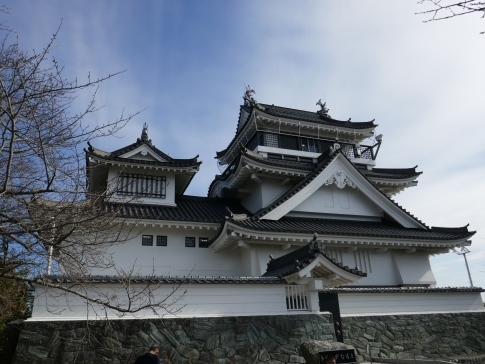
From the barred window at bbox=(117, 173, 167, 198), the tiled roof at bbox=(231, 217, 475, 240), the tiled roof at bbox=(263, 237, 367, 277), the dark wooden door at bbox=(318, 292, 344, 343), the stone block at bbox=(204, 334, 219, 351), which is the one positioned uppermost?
the barred window at bbox=(117, 173, 167, 198)

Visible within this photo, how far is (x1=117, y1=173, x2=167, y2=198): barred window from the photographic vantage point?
14906 mm

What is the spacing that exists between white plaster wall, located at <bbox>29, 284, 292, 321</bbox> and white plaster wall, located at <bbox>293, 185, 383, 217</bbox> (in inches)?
248

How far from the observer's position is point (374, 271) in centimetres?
1467

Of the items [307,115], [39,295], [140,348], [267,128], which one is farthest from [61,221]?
[307,115]

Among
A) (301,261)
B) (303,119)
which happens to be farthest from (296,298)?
(303,119)

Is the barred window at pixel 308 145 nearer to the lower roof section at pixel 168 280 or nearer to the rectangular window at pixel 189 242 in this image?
the rectangular window at pixel 189 242

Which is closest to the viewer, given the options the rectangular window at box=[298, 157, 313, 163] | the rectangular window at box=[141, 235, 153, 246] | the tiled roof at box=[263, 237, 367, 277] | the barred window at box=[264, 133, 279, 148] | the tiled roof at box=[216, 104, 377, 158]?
the tiled roof at box=[263, 237, 367, 277]

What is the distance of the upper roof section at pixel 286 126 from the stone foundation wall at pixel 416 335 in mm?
10671

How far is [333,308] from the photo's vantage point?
10312 millimetres

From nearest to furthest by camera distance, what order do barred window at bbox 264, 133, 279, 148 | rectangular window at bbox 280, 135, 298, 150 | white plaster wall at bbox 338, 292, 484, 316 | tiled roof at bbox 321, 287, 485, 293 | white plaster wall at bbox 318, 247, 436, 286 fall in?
1. tiled roof at bbox 321, 287, 485, 293
2. white plaster wall at bbox 338, 292, 484, 316
3. white plaster wall at bbox 318, 247, 436, 286
4. barred window at bbox 264, 133, 279, 148
5. rectangular window at bbox 280, 135, 298, 150

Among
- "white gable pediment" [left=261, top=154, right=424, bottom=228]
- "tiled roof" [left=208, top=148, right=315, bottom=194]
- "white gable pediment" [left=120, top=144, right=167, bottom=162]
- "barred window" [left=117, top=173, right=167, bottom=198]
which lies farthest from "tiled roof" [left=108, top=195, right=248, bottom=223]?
"white gable pediment" [left=261, top=154, right=424, bottom=228]

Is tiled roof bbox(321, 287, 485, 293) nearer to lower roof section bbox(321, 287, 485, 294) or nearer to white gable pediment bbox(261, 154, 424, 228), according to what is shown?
lower roof section bbox(321, 287, 485, 294)

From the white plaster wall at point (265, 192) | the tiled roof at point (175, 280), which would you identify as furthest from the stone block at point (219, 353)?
the white plaster wall at point (265, 192)

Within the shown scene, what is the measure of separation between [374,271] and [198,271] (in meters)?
7.09
